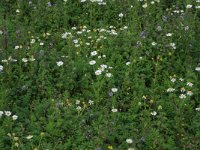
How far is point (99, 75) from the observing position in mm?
5277

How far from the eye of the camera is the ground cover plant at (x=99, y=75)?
450 centimetres

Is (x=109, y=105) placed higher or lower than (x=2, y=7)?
lower

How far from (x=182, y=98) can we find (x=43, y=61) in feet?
5.69

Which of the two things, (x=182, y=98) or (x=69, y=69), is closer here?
(x=182, y=98)

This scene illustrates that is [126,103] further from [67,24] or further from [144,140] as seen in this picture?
[67,24]

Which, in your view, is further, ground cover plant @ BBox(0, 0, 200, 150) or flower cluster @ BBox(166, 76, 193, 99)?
flower cluster @ BBox(166, 76, 193, 99)

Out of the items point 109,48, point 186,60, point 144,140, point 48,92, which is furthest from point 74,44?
point 144,140

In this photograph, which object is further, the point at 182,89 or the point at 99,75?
the point at 99,75

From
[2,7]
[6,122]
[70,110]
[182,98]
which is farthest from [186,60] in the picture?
[2,7]

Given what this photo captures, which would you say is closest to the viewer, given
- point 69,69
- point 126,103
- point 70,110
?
point 70,110

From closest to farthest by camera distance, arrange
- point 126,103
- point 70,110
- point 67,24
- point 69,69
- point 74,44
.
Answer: point 70,110
point 126,103
point 69,69
point 74,44
point 67,24

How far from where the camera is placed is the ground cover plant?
14.8ft

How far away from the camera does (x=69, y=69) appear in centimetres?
543

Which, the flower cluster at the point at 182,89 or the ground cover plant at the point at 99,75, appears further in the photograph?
the flower cluster at the point at 182,89
